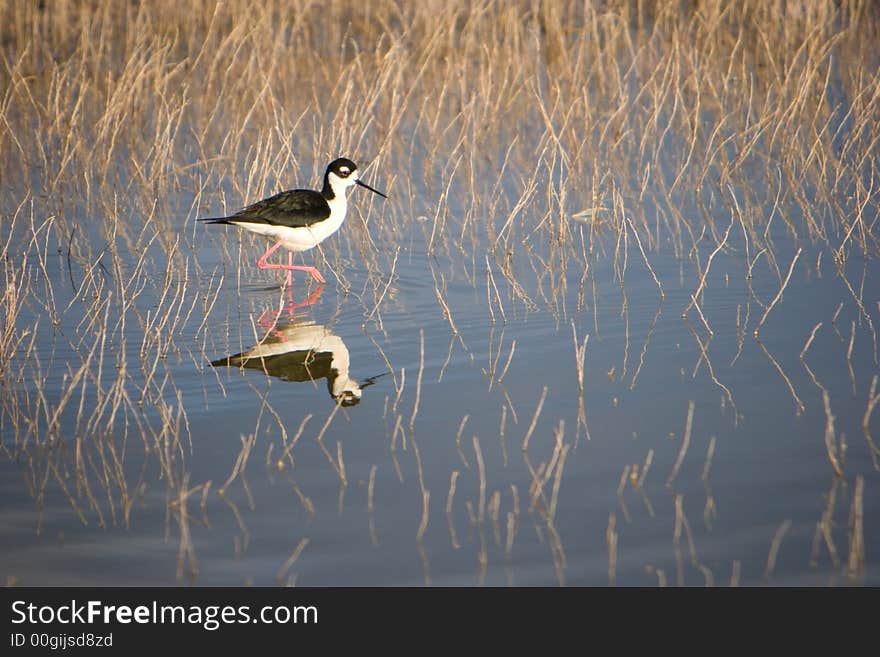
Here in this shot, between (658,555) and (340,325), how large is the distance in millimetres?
3150

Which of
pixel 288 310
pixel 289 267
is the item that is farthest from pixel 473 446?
pixel 289 267

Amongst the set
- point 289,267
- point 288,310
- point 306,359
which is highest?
point 289,267

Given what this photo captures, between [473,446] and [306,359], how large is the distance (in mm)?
1496

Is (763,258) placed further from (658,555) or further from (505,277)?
(658,555)

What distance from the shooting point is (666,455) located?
14.5 feet

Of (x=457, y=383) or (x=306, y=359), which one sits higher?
(x=306, y=359)

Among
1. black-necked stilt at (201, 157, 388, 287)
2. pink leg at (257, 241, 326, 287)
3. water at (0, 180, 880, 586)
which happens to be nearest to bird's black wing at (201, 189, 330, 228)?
black-necked stilt at (201, 157, 388, 287)

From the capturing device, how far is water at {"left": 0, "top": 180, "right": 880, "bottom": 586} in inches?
145

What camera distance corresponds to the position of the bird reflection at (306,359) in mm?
5297

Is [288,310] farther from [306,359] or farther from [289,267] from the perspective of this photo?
[306,359]

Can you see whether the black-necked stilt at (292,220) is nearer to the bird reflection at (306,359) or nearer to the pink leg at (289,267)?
the pink leg at (289,267)

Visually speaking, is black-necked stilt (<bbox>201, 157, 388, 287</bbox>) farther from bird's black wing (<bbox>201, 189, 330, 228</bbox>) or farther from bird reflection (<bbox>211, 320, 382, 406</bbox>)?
bird reflection (<bbox>211, 320, 382, 406</bbox>)

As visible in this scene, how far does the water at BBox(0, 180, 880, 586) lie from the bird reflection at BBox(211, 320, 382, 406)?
0.03 metres

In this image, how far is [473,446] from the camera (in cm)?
458
